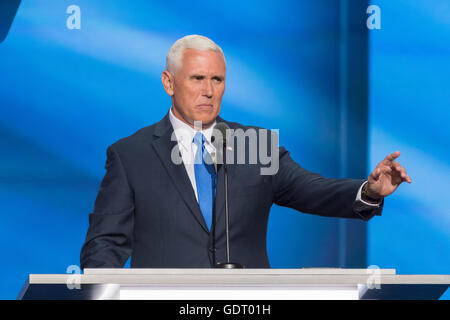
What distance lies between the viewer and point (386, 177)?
2.23 metres

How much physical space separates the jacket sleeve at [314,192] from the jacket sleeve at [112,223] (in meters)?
0.61

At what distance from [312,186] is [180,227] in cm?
55

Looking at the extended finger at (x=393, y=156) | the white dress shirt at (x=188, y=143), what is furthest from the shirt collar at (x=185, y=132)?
the extended finger at (x=393, y=156)

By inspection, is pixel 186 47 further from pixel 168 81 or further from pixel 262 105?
pixel 262 105

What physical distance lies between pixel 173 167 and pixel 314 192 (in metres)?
0.55

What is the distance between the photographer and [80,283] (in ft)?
5.64

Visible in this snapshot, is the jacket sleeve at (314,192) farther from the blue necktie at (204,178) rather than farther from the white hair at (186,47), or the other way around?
the white hair at (186,47)

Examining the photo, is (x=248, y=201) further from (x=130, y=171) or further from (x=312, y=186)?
(x=130, y=171)

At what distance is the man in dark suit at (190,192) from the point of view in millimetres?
2646

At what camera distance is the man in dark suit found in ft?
8.68

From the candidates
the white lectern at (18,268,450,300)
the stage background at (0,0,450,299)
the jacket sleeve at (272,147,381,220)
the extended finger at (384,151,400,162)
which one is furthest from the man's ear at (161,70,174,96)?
the white lectern at (18,268,450,300)

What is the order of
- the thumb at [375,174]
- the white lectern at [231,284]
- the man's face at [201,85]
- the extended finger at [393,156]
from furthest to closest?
the man's face at [201,85], the thumb at [375,174], the extended finger at [393,156], the white lectern at [231,284]

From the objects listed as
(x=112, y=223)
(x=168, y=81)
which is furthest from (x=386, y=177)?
(x=168, y=81)

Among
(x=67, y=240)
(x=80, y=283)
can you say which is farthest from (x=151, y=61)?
(x=80, y=283)
